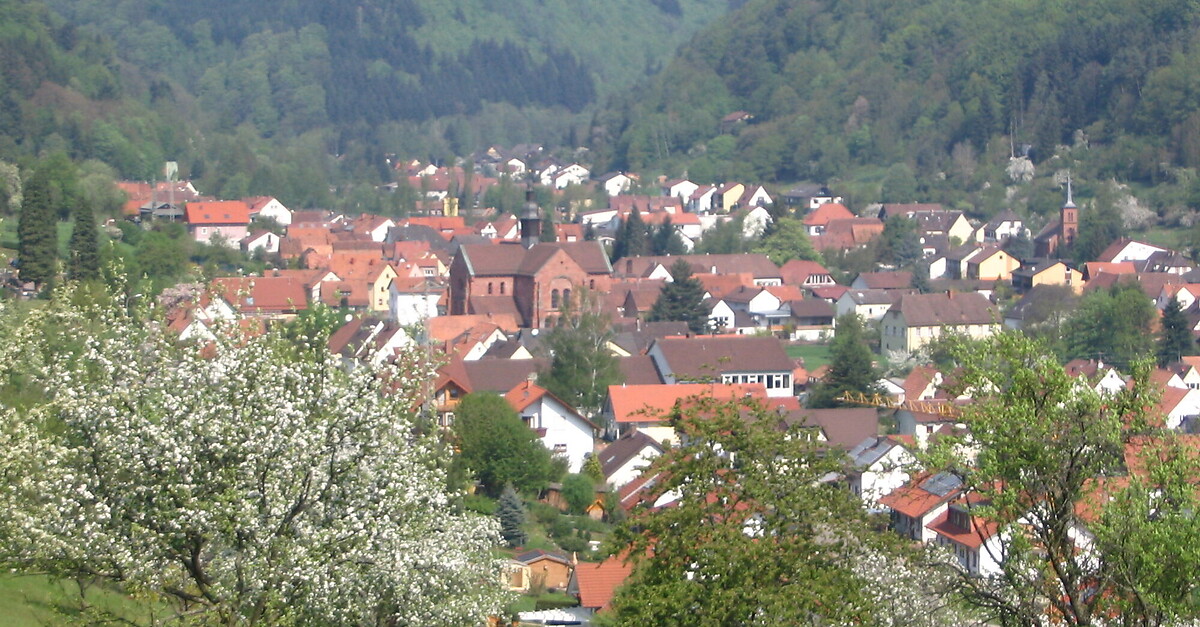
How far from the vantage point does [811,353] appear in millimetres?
48031

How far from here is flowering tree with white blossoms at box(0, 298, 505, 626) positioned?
28.7ft

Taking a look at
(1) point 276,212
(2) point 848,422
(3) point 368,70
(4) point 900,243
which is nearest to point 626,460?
(2) point 848,422

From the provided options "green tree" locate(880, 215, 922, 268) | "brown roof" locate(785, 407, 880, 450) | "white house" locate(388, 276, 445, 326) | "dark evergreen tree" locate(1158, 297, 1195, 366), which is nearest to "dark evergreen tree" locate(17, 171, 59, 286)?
"white house" locate(388, 276, 445, 326)

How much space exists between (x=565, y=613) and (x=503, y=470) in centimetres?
693

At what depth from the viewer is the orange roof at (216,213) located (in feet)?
209

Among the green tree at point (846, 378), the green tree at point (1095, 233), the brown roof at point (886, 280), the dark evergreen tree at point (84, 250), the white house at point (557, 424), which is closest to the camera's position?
the white house at point (557, 424)

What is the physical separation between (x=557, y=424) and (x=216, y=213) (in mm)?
36194

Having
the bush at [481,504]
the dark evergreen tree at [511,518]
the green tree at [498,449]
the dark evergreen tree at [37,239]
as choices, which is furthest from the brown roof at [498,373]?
the dark evergreen tree at [37,239]

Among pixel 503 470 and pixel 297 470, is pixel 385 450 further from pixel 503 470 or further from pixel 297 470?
pixel 503 470

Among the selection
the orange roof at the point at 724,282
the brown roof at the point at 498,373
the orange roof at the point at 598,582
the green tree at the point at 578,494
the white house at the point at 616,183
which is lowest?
the white house at the point at 616,183

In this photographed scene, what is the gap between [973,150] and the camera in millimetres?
87438

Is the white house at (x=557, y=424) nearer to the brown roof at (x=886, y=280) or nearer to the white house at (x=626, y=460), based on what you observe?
the white house at (x=626, y=460)

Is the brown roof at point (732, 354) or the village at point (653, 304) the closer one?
the village at point (653, 304)

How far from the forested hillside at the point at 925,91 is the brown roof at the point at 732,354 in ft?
138
